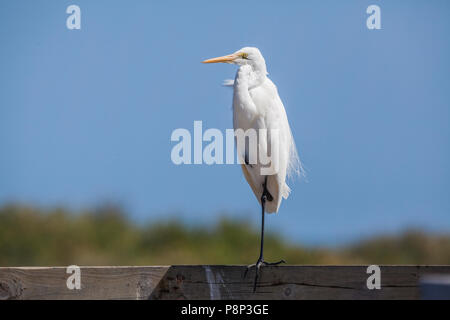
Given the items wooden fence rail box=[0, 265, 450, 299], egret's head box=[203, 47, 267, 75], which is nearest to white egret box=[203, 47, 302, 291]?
egret's head box=[203, 47, 267, 75]

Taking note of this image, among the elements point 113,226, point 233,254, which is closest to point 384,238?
point 233,254

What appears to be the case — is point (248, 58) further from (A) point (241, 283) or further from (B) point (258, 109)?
(A) point (241, 283)

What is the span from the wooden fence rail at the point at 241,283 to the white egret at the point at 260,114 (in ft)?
5.48

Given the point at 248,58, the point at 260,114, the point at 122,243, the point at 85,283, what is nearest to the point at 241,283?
the point at 85,283

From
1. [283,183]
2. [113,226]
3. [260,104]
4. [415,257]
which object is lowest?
[415,257]

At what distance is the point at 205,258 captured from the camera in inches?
590

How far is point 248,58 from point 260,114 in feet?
1.52

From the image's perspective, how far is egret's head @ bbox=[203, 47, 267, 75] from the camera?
5.07 metres

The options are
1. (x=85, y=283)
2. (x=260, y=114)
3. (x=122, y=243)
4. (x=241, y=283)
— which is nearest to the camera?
(x=85, y=283)

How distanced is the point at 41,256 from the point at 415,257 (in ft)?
35.0

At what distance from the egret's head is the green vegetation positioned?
9740mm

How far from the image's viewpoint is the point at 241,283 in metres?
3.37
